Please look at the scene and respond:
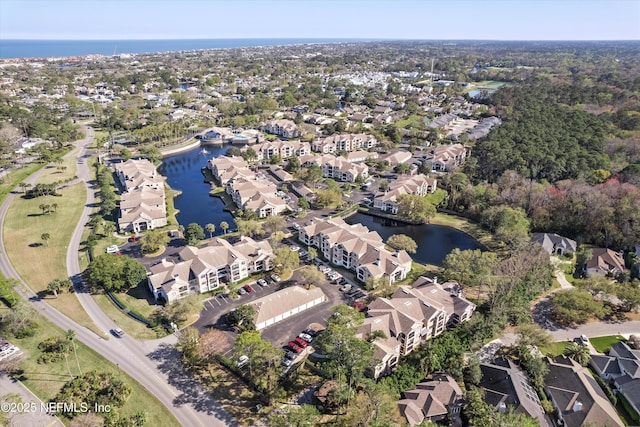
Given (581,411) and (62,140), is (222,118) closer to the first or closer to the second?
(62,140)

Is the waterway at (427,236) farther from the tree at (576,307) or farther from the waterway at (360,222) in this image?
the tree at (576,307)

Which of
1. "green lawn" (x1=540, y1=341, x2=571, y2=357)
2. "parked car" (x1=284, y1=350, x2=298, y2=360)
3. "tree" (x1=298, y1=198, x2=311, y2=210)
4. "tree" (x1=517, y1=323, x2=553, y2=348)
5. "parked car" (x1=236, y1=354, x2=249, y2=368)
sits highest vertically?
"tree" (x1=298, y1=198, x2=311, y2=210)

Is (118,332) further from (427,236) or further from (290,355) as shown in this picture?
(427,236)

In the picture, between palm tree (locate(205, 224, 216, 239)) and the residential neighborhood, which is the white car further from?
palm tree (locate(205, 224, 216, 239))

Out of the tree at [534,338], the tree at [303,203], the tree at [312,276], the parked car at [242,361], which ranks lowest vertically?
the parked car at [242,361]

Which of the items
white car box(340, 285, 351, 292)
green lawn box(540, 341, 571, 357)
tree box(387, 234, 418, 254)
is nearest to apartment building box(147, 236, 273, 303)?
white car box(340, 285, 351, 292)

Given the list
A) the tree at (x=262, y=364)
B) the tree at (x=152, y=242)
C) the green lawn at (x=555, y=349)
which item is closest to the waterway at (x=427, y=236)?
the green lawn at (x=555, y=349)
